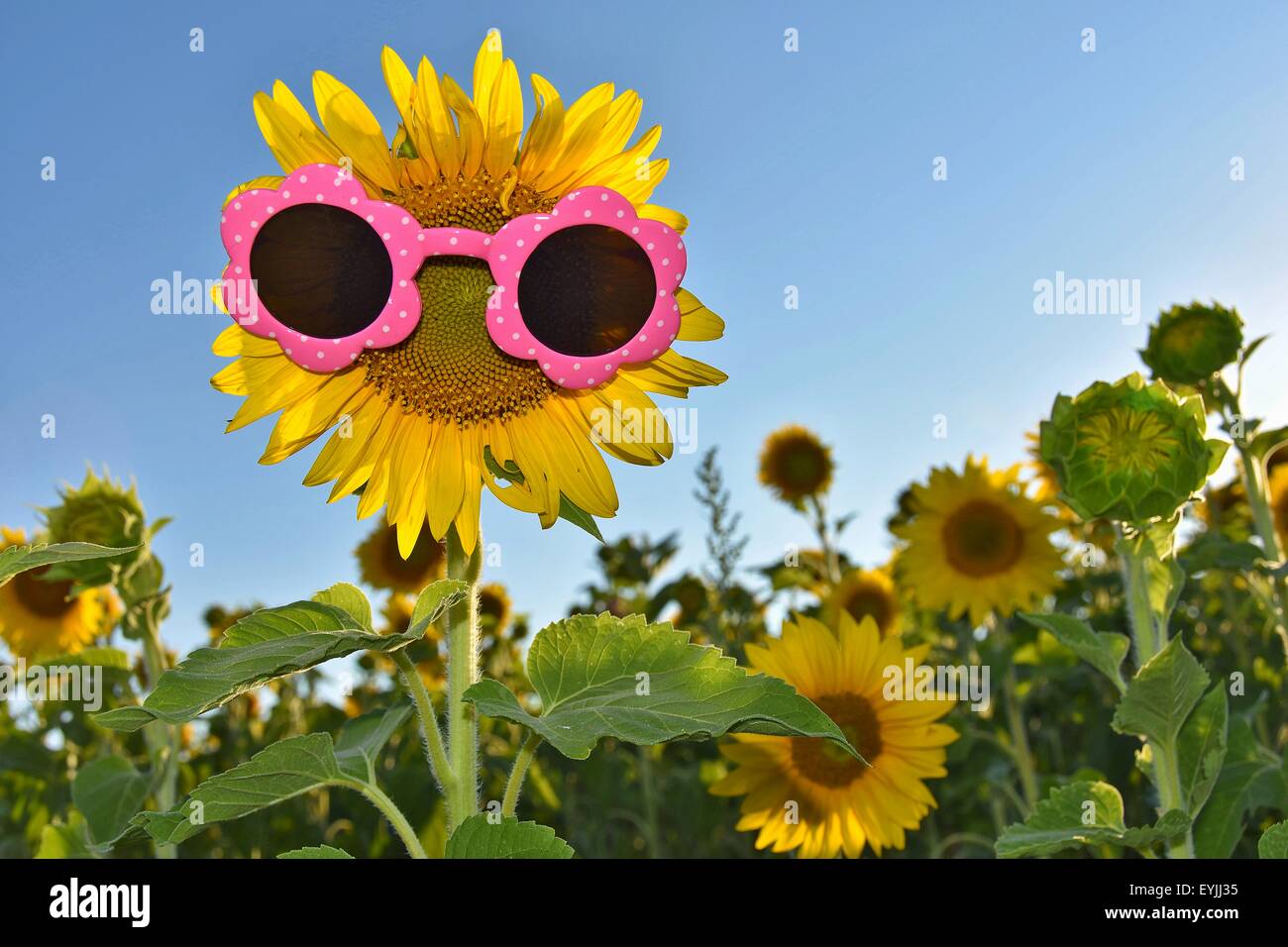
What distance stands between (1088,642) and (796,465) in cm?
380

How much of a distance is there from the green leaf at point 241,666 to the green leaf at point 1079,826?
103 cm

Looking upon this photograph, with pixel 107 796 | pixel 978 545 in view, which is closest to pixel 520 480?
pixel 107 796

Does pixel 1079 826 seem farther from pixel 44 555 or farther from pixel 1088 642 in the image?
pixel 44 555

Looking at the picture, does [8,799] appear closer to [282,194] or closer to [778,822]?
[778,822]

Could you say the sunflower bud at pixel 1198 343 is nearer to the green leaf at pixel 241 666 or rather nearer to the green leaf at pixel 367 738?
the green leaf at pixel 367 738

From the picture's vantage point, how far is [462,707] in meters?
1.22

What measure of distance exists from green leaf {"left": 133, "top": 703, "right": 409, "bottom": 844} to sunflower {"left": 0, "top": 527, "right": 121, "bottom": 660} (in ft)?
11.2

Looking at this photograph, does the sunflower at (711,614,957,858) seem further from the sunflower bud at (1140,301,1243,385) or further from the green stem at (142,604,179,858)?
the green stem at (142,604,179,858)

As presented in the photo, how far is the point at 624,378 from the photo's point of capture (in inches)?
55.7

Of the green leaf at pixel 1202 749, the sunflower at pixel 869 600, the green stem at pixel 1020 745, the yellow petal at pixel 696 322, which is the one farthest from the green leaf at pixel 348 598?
the sunflower at pixel 869 600

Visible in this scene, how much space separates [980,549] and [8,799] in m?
4.45

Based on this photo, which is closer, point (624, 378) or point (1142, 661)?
point (624, 378)
